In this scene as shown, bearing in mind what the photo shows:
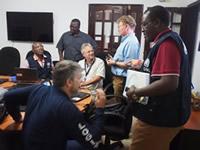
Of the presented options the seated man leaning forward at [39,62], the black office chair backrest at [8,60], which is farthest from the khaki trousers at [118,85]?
the black office chair backrest at [8,60]

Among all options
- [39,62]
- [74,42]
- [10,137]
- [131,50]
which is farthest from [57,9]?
[10,137]

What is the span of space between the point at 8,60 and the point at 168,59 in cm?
341

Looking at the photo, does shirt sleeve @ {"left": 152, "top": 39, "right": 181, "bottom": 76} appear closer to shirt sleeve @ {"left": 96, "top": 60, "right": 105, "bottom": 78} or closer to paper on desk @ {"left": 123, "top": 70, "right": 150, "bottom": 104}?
paper on desk @ {"left": 123, "top": 70, "right": 150, "bottom": 104}

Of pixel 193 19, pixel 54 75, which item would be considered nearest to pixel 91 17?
pixel 193 19

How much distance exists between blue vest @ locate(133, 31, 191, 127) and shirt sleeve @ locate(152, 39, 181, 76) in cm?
3

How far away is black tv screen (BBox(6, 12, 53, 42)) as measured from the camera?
5.20 m

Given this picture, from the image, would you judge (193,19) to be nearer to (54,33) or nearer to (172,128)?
(54,33)

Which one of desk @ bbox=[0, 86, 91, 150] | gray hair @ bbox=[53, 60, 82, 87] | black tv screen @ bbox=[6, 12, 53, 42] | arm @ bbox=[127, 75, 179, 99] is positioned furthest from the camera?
black tv screen @ bbox=[6, 12, 53, 42]

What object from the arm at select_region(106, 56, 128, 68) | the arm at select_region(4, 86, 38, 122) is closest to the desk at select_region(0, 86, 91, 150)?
the arm at select_region(4, 86, 38, 122)

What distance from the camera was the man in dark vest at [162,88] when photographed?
137 cm

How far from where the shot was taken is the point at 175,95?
4.77ft

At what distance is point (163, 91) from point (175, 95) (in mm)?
131

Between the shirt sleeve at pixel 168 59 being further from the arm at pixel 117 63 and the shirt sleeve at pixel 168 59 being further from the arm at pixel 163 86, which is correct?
the arm at pixel 117 63

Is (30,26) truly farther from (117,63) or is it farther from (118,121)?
(118,121)
